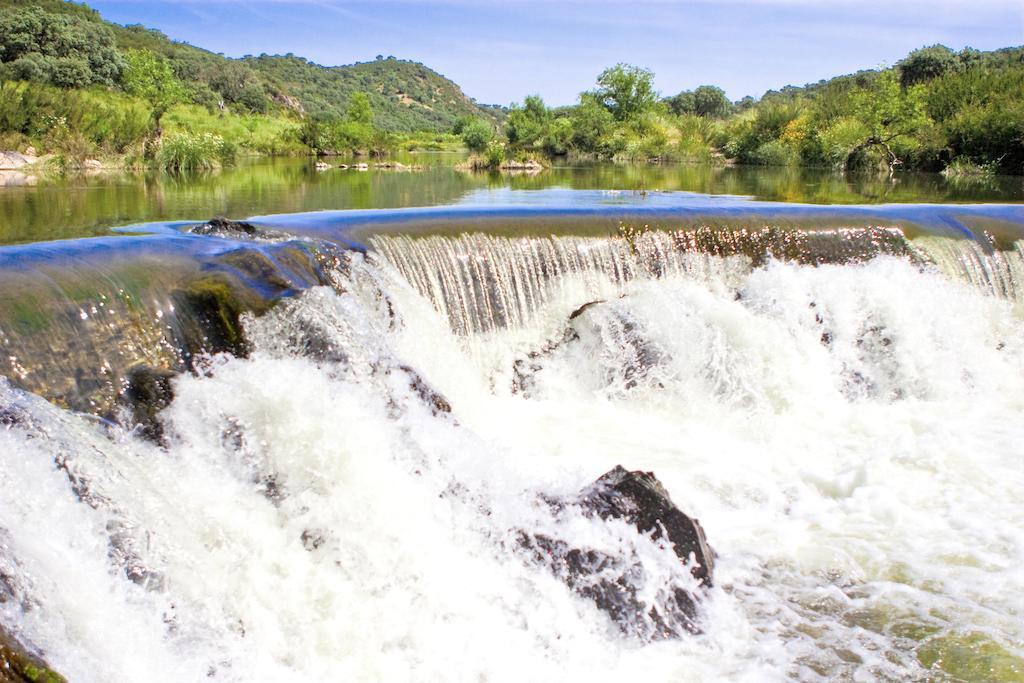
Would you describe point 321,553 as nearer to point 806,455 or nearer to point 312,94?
point 806,455

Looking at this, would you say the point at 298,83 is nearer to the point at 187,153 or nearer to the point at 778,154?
the point at 778,154

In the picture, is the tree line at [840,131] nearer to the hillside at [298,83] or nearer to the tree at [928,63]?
the tree at [928,63]

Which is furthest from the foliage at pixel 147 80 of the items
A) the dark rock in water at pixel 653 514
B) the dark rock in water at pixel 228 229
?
the dark rock in water at pixel 653 514

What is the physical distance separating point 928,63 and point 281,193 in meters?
53.6

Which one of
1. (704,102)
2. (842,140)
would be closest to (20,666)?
(842,140)

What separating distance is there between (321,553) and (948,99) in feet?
110

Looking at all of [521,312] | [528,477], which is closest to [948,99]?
[521,312]

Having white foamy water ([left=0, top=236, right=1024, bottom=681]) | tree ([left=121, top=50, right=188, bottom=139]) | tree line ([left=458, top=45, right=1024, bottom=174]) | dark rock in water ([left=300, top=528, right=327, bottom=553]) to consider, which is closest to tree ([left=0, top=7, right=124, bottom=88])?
tree ([left=121, top=50, right=188, bottom=139])

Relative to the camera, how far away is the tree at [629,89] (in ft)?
176

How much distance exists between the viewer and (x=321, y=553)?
3.92 m

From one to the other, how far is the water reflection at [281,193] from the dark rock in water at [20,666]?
21.2ft

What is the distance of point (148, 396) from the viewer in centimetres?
443

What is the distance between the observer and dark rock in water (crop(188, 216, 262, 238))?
6.70 m

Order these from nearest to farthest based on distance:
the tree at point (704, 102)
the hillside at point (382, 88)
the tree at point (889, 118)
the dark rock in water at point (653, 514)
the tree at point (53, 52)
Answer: the dark rock in water at point (653, 514), the tree at point (889, 118), the tree at point (53, 52), the tree at point (704, 102), the hillside at point (382, 88)
